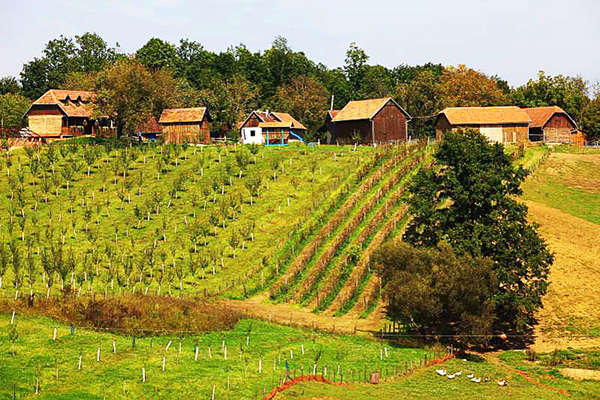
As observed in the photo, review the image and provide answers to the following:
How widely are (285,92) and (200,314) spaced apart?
101869 mm

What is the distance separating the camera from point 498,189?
50.9m

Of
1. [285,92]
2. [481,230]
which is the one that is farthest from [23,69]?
[481,230]

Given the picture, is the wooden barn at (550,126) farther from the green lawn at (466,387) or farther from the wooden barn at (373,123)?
the green lawn at (466,387)

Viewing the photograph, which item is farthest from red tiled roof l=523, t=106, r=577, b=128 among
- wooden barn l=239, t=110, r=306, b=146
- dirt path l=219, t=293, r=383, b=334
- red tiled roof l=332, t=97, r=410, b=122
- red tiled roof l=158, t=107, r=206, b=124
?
dirt path l=219, t=293, r=383, b=334

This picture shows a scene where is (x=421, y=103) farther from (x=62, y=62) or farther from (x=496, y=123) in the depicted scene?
(x=62, y=62)

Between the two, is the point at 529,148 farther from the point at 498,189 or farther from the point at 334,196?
the point at 498,189

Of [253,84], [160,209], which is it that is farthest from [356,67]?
[160,209]

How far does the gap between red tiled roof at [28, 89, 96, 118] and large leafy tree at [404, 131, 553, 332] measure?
68.1 metres

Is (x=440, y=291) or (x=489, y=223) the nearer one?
(x=440, y=291)

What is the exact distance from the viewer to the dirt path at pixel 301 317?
5078 centimetres

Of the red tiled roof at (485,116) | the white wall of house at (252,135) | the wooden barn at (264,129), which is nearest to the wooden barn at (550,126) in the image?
the red tiled roof at (485,116)

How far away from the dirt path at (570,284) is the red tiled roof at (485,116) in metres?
32.4

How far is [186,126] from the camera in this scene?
109 metres

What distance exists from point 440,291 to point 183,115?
74.2 metres
